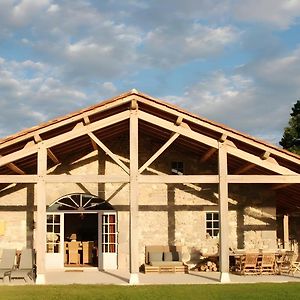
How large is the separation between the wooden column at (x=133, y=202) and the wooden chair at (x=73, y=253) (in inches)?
218

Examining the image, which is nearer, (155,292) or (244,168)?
(155,292)

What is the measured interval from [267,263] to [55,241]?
6493 mm

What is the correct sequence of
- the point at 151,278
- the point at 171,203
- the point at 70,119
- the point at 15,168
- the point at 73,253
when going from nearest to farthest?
the point at 70,119
the point at 151,278
the point at 15,168
the point at 171,203
the point at 73,253

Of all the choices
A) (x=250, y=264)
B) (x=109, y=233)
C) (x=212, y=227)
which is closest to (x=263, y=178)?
(x=250, y=264)

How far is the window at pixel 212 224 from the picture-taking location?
57.8 ft

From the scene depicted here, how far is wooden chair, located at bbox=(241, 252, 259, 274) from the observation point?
15094mm

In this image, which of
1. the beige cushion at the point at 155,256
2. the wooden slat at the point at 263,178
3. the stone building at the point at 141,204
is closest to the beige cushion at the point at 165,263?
the beige cushion at the point at 155,256

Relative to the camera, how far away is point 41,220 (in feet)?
43.4

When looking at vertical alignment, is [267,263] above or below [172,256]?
below

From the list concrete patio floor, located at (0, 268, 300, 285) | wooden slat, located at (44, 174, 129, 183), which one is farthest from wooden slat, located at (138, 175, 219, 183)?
concrete patio floor, located at (0, 268, 300, 285)

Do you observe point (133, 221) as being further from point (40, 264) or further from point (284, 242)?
point (284, 242)

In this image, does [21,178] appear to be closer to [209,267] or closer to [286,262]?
[209,267]

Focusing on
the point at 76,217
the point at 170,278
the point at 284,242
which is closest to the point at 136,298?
the point at 170,278

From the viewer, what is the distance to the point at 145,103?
13.7 meters
